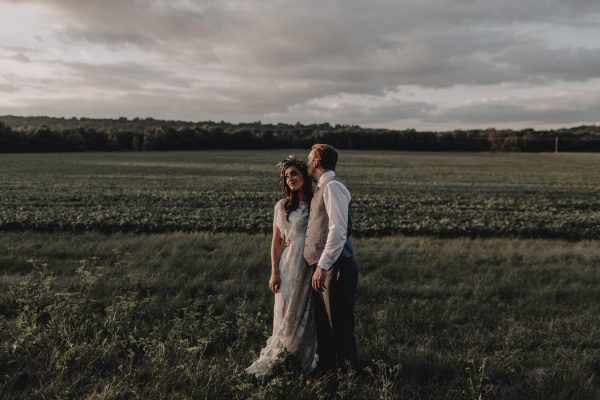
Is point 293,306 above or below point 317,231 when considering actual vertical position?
below

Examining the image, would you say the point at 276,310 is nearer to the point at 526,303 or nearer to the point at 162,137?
the point at 526,303

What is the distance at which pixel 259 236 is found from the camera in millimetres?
10875

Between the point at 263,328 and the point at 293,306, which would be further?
the point at 263,328

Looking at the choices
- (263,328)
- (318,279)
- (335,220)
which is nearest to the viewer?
(335,220)

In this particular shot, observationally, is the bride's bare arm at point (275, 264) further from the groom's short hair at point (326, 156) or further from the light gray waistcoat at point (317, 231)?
the groom's short hair at point (326, 156)

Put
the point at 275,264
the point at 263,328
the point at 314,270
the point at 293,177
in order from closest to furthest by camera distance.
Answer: the point at 293,177 → the point at 314,270 → the point at 275,264 → the point at 263,328

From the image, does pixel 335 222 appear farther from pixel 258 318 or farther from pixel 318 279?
pixel 258 318

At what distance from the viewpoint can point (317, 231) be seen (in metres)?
3.77

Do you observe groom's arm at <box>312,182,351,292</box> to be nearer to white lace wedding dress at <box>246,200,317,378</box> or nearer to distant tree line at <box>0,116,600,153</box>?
white lace wedding dress at <box>246,200,317,378</box>

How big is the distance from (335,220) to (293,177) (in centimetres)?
64

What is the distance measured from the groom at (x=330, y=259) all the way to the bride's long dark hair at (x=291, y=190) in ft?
0.30

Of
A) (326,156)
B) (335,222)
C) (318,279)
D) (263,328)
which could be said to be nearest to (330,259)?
(318,279)

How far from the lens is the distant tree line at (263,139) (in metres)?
78.5

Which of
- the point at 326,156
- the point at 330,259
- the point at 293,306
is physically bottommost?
the point at 293,306
